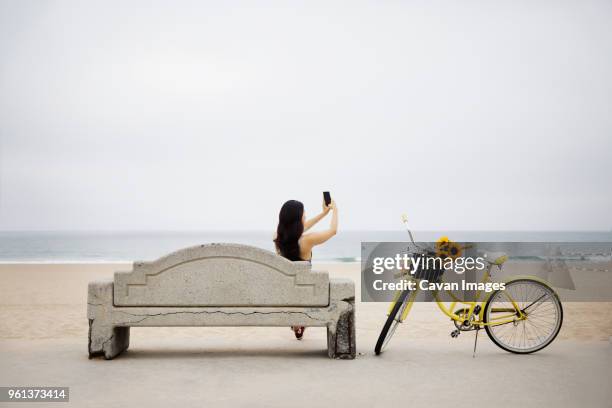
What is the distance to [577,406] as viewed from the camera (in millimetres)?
4641

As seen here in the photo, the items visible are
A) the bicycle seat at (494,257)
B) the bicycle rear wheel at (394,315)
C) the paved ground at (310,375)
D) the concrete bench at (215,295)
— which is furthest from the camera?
the bicycle seat at (494,257)

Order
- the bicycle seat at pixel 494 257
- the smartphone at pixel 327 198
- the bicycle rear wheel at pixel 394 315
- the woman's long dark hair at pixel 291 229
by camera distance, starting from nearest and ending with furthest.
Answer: the bicycle rear wheel at pixel 394 315 < the bicycle seat at pixel 494 257 < the woman's long dark hair at pixel 291 229 < the smartphone at pixel 327 198

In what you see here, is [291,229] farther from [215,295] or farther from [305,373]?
[305,373]

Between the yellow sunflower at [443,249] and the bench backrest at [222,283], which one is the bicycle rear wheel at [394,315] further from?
the bench backrest at [222,283]

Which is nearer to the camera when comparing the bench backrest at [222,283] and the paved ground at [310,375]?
the paved ground at [310,375]

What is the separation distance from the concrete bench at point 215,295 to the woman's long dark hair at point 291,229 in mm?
643

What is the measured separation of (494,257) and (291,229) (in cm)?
209

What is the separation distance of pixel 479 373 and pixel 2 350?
479cm

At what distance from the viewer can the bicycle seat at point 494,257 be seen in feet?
21.5

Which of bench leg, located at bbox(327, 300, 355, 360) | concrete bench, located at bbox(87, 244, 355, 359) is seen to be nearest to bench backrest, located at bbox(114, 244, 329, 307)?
concrete bench, located at bbox(87, 244, 355, 359)

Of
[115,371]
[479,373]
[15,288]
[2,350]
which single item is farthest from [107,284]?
[15,288]

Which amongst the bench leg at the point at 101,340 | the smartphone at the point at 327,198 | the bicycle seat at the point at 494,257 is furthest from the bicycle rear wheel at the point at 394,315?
the bench leg at the point at 101,340

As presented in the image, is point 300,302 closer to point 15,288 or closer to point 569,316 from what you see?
point 569,316

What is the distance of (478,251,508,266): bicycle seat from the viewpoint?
655 cm
